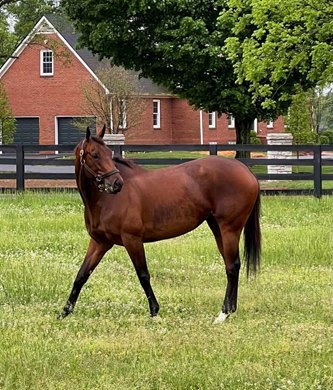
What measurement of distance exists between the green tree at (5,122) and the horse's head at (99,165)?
122ft

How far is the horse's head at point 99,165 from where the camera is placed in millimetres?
7344

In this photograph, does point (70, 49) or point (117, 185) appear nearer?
point (117, 185)

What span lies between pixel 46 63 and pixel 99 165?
136 feet

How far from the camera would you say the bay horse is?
762 cm

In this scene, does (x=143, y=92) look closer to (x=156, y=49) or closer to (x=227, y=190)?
(x=156, y=49)

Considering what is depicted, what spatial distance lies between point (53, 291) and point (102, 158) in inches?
78.6

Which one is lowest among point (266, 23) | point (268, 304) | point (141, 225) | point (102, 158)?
point (268, 304)

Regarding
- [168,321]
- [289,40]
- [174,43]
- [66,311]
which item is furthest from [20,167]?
[168,321]

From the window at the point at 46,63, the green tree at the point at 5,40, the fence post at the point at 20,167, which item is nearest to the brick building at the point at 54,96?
the window at the point at 46,63

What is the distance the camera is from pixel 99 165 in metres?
7.41

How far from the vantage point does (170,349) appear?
247 inches

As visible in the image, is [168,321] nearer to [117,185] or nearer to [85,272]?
[85,272]

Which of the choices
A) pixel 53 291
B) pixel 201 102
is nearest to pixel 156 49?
pixel 201 102

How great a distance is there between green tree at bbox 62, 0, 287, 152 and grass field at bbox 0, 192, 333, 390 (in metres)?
14.4
